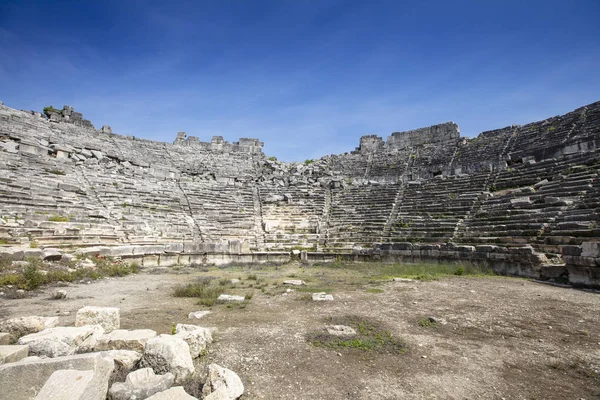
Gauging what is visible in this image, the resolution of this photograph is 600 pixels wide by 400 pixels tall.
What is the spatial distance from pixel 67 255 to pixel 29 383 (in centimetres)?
942

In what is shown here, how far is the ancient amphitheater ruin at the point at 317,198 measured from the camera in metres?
10.9

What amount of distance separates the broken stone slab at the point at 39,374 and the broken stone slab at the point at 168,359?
400mm

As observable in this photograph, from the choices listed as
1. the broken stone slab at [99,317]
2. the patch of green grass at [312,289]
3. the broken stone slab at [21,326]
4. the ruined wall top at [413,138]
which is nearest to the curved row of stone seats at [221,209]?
the patch of green grass at [312,289]

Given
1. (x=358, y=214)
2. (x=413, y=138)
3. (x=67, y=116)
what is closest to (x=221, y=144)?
(x=67, y=116)

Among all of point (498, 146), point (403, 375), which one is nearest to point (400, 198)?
point (498, 146)

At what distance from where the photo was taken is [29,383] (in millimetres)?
2650

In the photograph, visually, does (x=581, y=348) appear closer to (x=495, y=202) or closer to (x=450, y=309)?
(x=450, y=309)

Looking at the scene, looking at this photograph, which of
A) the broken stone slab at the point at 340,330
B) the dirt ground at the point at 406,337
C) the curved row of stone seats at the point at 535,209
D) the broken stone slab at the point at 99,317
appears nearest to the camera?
the dirt ground at the point at 406,337

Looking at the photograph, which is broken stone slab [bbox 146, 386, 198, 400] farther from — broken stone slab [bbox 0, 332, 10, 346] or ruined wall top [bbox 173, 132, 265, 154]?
ruined wall top [bbox 173, 132, 265, 154]

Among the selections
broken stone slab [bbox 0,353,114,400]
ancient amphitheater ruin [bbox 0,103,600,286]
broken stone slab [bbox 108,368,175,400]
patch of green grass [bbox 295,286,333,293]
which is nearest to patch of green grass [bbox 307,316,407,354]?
broken stone slab [bbox 108,368,175,400]

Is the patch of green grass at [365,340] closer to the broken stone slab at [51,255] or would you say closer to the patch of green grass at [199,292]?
the patch of green grass at [199,292]

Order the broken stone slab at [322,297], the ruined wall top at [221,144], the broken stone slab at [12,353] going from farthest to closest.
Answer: the ruined wall top at [221,144] → the broken stone slab at [322,297] → the broken stone slab at [12,353]

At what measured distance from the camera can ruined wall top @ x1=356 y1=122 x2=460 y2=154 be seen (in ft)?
72.9

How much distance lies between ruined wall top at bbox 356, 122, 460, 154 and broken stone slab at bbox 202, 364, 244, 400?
22.2m
